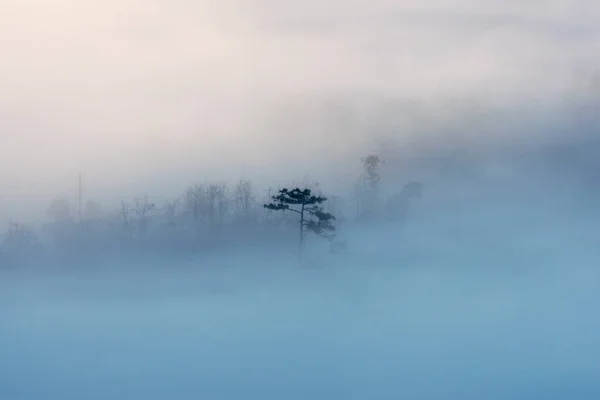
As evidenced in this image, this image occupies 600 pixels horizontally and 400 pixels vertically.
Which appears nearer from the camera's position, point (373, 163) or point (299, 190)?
point (299, 190)

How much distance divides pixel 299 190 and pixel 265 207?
136 inches

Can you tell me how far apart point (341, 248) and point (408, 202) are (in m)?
13.3

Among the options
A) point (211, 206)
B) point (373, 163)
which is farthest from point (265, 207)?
point (373, 163)

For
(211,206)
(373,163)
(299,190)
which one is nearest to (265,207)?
(299,190)

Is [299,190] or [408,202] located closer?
[299,190]

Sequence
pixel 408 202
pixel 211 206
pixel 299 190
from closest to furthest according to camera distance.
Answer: pixel 299 190, pixel 211 206, pixel 408 202

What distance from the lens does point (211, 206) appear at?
5422 centimetres

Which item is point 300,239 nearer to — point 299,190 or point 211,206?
point 299,190

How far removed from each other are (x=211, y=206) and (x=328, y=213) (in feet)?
36.7

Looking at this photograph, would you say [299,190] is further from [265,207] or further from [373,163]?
[373,163]

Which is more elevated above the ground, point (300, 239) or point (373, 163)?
point (373, 163)

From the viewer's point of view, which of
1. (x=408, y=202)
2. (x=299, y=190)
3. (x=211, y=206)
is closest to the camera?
(x=299, y=190)

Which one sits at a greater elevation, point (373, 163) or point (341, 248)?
point (373, 163)

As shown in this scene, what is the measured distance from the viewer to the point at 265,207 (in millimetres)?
48094
